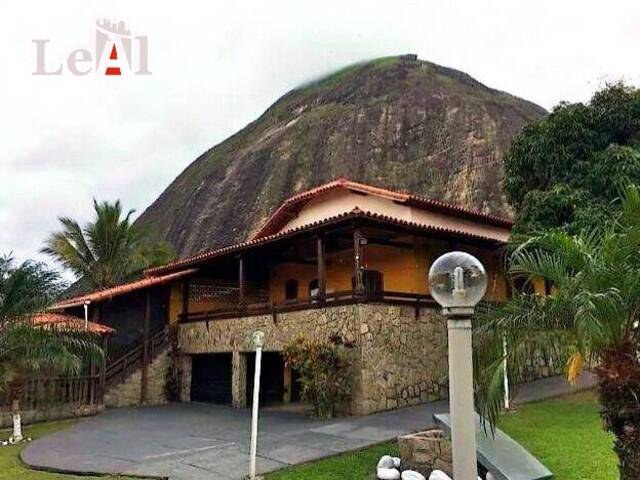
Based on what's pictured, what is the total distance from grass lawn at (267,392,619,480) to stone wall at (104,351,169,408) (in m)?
12.2

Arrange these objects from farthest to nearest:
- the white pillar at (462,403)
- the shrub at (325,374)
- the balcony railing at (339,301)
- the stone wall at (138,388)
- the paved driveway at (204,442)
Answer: the stone wall at (138,388), the balcony railing at (339,301), the shrub at (325,374), the paved driveway at (204,442), the white pillar at (462,403)

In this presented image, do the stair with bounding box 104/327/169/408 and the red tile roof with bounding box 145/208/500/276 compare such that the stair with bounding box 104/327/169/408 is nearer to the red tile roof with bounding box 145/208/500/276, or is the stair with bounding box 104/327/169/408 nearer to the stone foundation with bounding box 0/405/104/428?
the stone foundation with bounding box 0/405/104/428

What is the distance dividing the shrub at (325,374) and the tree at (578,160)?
634 cm

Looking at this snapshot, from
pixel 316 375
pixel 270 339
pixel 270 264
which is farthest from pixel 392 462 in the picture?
pixel 270 264

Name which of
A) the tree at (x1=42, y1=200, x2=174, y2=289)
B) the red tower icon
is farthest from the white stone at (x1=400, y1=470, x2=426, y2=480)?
the tree at (x1=42, y1=200, x2=174, y2=289)

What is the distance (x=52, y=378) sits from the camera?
670 inches

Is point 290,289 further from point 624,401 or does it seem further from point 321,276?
point 624,401

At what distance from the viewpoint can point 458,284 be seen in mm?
3602

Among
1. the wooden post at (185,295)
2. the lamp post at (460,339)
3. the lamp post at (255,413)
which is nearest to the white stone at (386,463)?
the lamp post at (255,413)

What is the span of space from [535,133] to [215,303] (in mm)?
13765

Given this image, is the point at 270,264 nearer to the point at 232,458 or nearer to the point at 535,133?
the point at 535,133

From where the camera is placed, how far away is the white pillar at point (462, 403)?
10.9ft

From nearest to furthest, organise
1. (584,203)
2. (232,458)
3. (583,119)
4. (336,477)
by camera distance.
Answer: (336,477) → (232,458) → (584,203) → (583,119)

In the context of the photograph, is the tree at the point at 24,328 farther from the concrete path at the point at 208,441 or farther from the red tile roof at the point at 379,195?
the red tile roof at the point at 379,195
